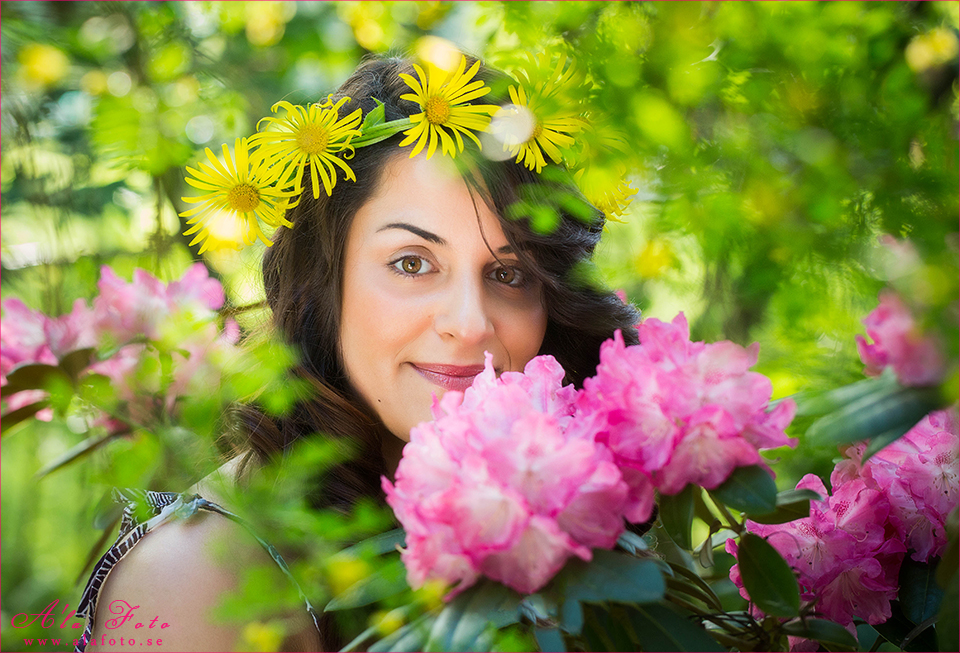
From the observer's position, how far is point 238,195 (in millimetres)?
1216

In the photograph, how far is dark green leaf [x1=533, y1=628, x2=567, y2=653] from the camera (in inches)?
24.2

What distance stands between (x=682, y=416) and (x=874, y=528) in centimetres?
41

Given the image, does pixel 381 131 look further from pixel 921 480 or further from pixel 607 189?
pixel 921 480

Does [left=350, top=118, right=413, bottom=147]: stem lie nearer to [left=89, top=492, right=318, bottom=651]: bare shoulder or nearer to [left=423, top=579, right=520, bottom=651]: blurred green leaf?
[left=89, top=492, right=318, bottom=651]: bare shoulder

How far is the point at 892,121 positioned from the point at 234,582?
120cm

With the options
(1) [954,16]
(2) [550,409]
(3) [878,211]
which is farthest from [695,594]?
(1) [954,16]

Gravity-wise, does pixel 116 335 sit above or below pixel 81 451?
above

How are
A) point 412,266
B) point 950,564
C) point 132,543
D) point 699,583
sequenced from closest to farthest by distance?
point 950,564, point 699,583, point 132,543, point 412,266

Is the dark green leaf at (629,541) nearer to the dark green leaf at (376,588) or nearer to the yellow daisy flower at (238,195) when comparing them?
the dark green leaf at (376,588)

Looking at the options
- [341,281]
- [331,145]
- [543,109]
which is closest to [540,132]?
[543,109]

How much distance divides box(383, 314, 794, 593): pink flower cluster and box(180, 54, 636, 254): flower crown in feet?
1.74

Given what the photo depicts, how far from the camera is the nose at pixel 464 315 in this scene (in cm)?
121

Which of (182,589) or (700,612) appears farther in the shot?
(182,589)

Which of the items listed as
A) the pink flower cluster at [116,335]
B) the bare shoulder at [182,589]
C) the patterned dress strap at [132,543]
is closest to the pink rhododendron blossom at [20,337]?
the pink flower cluster at [116,335]
